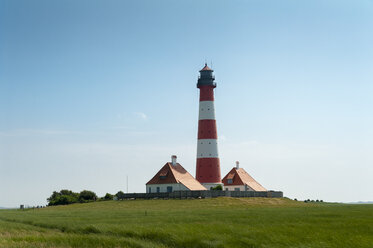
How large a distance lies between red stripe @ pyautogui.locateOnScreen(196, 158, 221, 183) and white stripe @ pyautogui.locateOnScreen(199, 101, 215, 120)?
6.95m

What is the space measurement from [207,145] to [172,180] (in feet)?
26.8

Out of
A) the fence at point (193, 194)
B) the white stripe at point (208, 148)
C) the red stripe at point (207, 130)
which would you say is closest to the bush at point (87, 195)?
the fence at point (193, 194)

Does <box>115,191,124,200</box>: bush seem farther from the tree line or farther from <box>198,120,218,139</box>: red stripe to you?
<box>198,120,218,139</box>: red stripe

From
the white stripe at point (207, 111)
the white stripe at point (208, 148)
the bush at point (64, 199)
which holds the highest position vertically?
the white stripe at point (207, 111)

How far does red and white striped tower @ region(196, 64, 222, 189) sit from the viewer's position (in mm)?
77000

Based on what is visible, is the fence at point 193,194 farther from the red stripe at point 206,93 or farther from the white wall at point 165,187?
the red stripe at point 206,93

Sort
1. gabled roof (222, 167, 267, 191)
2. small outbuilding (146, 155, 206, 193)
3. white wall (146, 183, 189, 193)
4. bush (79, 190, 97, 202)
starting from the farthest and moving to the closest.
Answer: gabled roof (222, 167, 267, 191) < bush (79, 190, 97, 202) < small outbuilding (146, 155, 206, 193) < white wall (146, 183, 189, 193)

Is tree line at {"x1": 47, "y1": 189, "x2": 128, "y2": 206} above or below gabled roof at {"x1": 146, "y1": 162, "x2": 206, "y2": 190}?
below

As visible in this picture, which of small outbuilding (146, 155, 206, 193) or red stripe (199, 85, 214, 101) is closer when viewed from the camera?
small outbuilding (146, 155, 206, 193)

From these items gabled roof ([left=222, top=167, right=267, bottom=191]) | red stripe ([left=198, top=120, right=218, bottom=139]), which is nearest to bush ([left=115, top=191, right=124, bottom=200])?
red stripe ([left=198, top=120, right=218, bottom=139])

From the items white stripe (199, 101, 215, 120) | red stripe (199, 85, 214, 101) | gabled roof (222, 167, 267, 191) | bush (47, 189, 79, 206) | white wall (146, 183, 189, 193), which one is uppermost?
red stripe (199, 85, 214, 101)

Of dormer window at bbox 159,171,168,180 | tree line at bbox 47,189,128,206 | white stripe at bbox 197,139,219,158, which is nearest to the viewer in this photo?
white stripe at bbox 197,139,219,158

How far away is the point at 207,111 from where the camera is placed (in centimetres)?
7756

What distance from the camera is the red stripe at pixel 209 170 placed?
254ft
